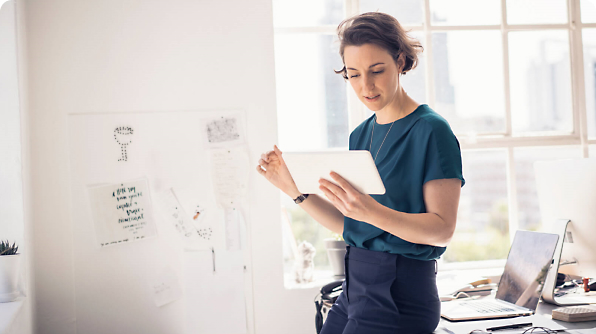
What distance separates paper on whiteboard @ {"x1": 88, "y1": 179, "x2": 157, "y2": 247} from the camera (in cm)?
238

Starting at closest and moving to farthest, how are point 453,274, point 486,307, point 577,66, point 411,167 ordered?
1. point 411,167
2. point 486,307
3. point 453,274
4. point 577,66

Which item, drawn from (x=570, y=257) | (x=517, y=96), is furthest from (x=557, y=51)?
(x=570, y=257)

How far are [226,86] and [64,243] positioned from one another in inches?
46.9

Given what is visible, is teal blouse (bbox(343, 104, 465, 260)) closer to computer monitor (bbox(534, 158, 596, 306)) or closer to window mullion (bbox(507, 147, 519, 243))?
computer monitor (bbox(534, 158, 596, 306))

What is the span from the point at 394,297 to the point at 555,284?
936 millimetres

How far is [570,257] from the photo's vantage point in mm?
1907

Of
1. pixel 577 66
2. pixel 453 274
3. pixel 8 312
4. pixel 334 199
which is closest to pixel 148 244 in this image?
pixel 8 312

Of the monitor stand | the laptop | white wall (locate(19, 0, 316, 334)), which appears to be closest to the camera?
the laptop

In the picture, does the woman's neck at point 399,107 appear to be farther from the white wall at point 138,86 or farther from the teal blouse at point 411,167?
the white wall at point 138,86

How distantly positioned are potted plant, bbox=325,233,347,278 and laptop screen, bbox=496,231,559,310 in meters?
0.86

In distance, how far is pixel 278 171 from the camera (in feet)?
5.04

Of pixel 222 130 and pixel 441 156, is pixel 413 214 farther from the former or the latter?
pixel 222 130

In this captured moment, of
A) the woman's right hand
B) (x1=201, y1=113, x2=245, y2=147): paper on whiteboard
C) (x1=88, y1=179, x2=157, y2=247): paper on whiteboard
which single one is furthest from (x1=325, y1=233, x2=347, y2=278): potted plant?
the woman's right hand

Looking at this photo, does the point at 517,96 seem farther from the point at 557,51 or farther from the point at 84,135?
the point at 84,135
